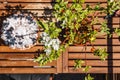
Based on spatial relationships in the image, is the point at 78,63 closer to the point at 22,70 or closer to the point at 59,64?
the point at 59,64

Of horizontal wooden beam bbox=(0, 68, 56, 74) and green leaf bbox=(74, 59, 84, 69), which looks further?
horizontal wooden beam bbox=(0, 68, 56, 74)

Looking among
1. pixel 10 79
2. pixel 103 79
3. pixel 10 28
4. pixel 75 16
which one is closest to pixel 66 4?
pixel 75 16

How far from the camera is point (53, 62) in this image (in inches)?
330

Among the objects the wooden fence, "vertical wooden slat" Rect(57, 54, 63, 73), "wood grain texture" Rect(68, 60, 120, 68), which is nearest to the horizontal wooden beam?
the wooden fence

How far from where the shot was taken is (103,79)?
13453 millimetres

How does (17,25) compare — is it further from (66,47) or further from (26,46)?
(66,47)

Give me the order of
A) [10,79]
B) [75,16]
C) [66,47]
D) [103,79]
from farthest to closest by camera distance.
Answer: [103,79], [10,79], [66,47], [75,16]

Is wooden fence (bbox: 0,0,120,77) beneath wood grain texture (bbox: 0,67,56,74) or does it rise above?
above

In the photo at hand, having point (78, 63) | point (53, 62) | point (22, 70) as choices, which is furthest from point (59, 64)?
point (22, 70)

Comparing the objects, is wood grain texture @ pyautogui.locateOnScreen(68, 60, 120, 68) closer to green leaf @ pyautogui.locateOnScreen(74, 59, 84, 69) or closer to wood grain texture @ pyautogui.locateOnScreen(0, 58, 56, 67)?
green leaf @ pyautogui.locateOnScreen(74, 59, 84, 69)

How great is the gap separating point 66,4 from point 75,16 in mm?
338

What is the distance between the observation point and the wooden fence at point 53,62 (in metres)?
8.35

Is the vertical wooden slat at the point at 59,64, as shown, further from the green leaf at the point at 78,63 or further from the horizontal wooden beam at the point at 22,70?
the green leaf at the point at 78,63

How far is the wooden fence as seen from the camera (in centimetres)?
835
